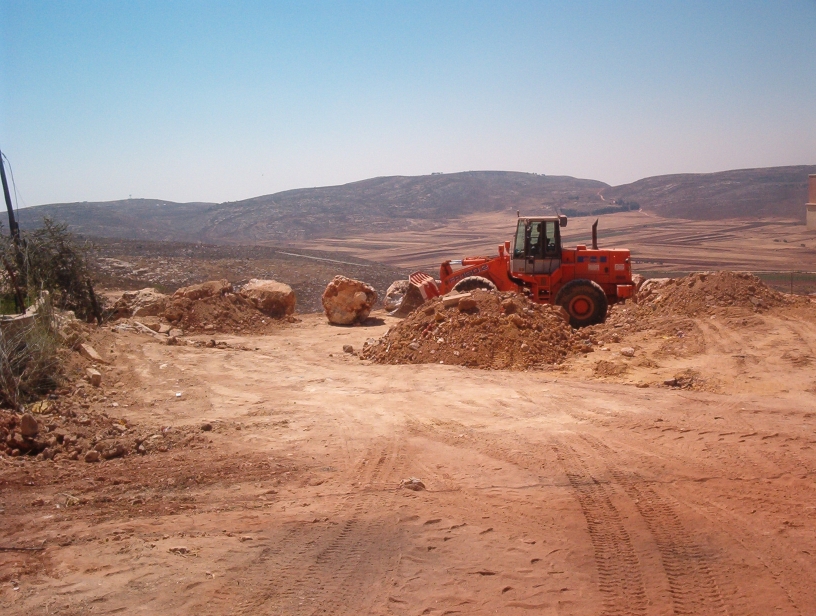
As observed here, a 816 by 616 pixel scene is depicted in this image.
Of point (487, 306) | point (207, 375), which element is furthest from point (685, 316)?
point (207, 375)

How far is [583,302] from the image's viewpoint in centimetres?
1445

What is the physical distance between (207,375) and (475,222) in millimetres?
68886

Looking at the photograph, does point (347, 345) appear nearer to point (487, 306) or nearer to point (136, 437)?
point (487, 306)

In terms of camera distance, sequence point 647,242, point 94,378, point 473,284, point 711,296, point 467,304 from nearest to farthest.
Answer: point 94,378 < point 467,304 < point 711,296 < point 473,284 < point 647,242

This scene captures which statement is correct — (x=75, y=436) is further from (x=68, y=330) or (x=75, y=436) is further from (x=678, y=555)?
(x=678, y=555)

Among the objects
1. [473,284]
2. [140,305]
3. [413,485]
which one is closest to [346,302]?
[473,284]

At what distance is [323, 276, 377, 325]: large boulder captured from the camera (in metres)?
18.1

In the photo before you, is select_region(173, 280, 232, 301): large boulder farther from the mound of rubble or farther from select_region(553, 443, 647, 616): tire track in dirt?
select_region(553, 443, 647, 616): tire track in dirt

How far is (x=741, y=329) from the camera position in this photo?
12016 millimetres

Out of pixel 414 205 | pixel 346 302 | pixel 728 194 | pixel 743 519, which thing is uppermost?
pixel 414 205

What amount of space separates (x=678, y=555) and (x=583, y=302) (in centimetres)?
1013

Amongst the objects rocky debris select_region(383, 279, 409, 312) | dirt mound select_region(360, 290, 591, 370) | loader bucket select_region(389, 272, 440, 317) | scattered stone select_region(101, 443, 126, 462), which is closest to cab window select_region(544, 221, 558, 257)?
dirt mound select_region(360, 290, 591, 370)

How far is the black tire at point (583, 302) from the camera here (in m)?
14.4

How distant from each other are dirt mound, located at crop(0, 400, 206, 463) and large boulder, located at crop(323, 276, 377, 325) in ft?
34.5
